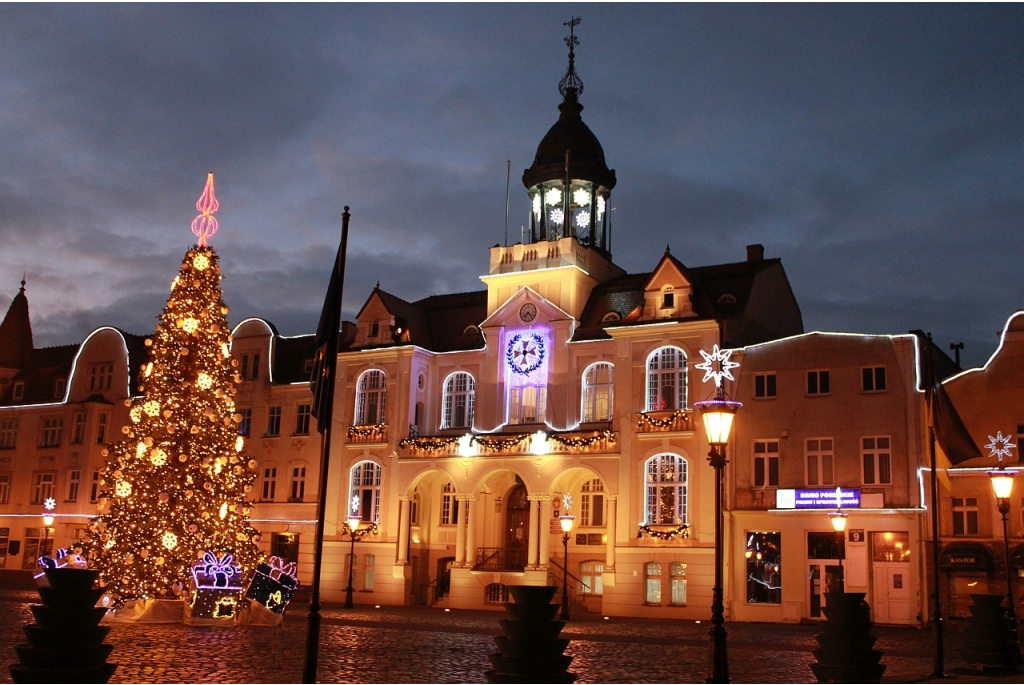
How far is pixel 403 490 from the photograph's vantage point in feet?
155

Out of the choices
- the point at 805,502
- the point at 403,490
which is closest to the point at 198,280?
the point at 403,490

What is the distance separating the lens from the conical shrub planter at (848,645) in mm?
18719

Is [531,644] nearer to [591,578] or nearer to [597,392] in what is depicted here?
[591,578]

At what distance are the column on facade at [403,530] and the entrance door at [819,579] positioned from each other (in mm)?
17129

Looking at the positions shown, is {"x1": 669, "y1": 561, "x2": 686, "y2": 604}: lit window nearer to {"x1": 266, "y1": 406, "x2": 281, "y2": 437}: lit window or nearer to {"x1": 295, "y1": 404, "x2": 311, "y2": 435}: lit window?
{"x1": 295, "y1": 404, "x2": 311, "y2": 435}: lit window

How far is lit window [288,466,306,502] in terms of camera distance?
50.9m

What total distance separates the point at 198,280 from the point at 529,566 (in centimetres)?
1870

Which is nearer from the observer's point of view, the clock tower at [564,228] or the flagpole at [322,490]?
the flagpole at [322,490]

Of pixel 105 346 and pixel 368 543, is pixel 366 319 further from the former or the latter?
pixel 105 346

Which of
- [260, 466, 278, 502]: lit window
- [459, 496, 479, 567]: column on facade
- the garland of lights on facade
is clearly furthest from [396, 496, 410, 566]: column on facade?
the garland of lights on facade

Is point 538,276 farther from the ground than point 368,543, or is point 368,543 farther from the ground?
point 538,276

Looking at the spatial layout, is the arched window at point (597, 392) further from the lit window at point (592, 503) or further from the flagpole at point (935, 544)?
the flagpole at point (935, 544)

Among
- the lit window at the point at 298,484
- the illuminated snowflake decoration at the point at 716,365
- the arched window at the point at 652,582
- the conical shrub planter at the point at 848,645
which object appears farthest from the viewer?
the lit window at the point at 298,484

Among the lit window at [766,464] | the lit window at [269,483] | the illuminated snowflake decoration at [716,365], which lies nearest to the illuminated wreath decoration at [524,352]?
the lit window at [766,464]
